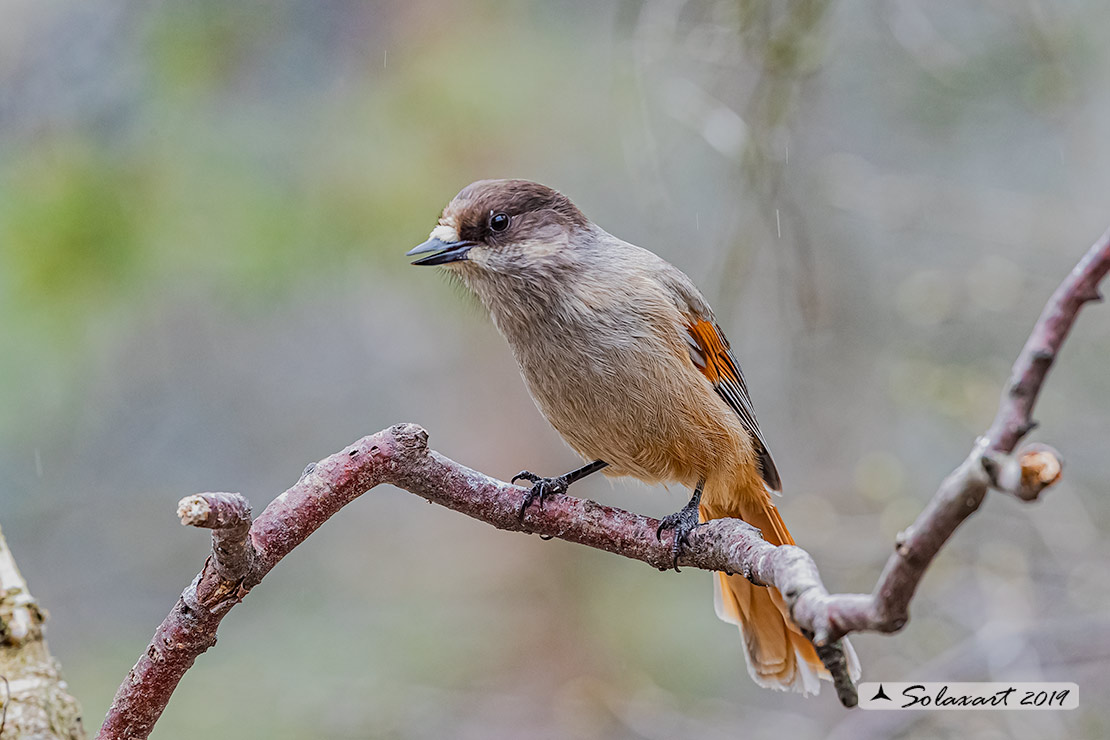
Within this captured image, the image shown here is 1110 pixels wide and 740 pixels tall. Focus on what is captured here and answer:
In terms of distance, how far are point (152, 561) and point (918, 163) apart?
5355mm

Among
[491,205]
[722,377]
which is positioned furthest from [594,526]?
[491,205]

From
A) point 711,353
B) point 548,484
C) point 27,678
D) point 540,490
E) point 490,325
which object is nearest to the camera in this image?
point 27,678

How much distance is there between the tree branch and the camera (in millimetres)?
1197

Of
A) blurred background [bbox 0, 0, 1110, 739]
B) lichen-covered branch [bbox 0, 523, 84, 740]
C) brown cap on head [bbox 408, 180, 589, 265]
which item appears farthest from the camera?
blurred background [bbox 0, 0, 1110, 739]

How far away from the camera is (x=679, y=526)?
8.32 feet

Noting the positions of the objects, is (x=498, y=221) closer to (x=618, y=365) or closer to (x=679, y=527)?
(x=618, y=365)

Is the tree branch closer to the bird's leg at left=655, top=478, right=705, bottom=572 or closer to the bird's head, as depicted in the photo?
the bird's leg at left=655, top=478, right=705, bottom=572

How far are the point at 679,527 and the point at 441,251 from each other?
1120 millimetres

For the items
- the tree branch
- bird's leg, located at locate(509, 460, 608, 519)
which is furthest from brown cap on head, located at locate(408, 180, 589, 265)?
the tree branch

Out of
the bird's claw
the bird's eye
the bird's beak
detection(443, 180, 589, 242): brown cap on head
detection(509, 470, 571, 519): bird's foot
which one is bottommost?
the bird's claw

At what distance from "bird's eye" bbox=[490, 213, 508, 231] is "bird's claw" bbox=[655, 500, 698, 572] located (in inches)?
41.8

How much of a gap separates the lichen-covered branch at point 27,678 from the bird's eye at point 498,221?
1.61 metres

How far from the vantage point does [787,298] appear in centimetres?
460

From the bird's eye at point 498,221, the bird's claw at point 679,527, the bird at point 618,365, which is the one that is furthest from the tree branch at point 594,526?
the bird's eye at point 498,221
